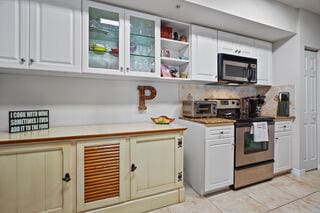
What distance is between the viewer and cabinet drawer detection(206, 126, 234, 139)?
2105mm

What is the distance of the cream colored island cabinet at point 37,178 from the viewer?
4.50ft

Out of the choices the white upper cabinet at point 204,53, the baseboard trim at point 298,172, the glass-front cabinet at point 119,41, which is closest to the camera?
the glass-front cabinet at point 119,41

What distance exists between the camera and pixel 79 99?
210cm

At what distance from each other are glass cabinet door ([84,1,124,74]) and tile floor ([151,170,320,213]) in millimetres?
1676

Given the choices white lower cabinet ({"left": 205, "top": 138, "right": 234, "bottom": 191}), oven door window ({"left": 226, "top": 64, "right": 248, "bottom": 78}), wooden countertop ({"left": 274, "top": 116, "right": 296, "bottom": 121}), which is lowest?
white lower cabinet ({"left": 205, "top": 138, "right": 234, "bottom": 191})

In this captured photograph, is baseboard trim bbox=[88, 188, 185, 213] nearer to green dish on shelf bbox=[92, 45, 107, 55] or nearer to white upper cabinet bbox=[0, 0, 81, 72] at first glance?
white upper cabinet bbox=[0, 0, 81, 72]

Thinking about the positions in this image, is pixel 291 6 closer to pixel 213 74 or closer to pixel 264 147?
pixel 213 74

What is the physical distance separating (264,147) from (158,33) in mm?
2138

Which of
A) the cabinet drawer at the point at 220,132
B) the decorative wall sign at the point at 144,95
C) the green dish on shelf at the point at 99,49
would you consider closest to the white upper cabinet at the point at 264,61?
the cabinet drawer at the point at 220,132

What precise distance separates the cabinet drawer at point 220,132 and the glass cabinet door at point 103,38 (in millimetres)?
1265

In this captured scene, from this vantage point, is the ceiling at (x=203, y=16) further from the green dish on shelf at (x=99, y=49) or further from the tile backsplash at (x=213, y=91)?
the tile backsplash at (x=213, y=91)

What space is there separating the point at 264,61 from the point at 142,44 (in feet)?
7.29

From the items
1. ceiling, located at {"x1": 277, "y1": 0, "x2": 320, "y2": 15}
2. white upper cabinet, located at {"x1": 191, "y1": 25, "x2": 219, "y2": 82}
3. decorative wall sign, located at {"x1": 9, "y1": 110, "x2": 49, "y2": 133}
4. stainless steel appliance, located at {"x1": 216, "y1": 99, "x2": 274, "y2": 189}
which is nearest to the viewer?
decorative wall sign, located at {"x1": 9, "y1": 110, "x2": 49, "y2": 133}

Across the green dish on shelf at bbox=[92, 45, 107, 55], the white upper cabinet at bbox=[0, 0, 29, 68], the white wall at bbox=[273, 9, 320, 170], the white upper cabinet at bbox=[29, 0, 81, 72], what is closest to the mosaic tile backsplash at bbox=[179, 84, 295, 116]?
the white wall at bbox=[273, 9, 320, 170]
